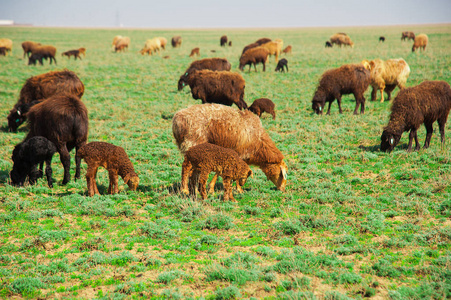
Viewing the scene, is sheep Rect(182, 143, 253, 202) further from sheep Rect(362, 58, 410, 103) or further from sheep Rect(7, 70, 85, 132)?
sheep Rect(362, 58, 410, 103)

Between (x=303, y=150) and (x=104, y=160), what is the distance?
255 inches

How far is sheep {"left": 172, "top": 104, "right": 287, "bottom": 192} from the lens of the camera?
329 inches

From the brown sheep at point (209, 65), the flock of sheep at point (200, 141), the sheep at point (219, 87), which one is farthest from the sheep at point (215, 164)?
the brown sheep at point (209, 65)

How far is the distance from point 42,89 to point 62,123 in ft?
19.3

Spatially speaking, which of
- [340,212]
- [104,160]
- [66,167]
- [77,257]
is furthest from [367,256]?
[66,167]

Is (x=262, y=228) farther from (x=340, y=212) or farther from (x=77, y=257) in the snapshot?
(x=77, y=257)

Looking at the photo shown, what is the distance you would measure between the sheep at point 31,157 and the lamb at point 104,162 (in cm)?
94

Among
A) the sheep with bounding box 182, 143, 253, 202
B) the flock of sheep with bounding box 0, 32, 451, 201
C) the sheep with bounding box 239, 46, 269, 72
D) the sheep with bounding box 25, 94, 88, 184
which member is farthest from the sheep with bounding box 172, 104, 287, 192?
the sheep with bounding box 239, 46, 269, 72

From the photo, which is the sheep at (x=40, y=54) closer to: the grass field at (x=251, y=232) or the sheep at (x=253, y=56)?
the sheep at (x=253, y=56)

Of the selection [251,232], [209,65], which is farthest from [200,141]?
[209,65]

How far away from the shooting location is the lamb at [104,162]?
779cm

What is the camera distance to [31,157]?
27.1 feet

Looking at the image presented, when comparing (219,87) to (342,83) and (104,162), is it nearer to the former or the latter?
(342,83)

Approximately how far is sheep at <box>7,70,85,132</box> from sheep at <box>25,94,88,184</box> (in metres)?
4.84
